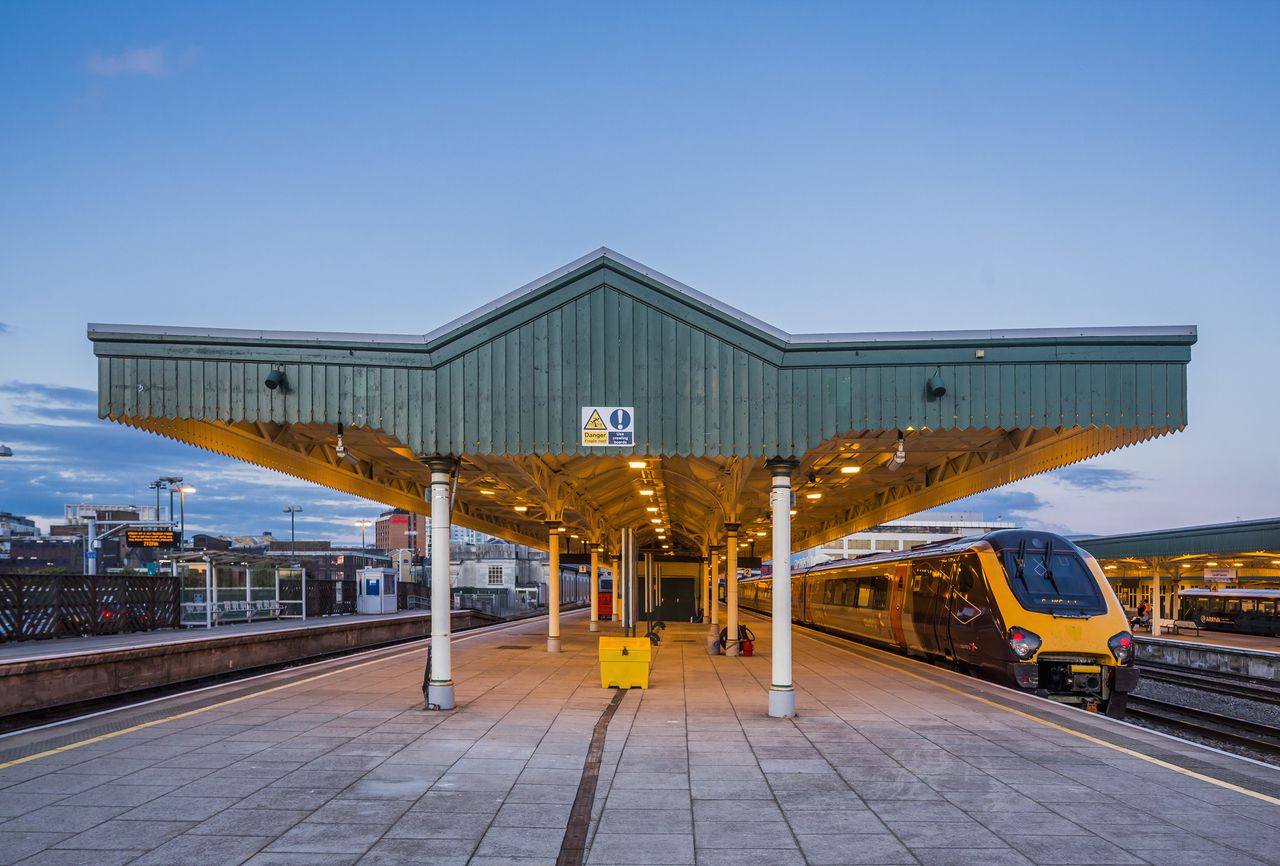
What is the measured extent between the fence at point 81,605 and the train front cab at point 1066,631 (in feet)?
71.4

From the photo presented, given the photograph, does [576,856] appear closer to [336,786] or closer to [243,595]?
[336,786]

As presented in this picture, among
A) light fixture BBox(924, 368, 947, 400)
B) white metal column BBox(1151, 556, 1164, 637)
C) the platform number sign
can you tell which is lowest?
white metal column BBox(1151, 556, 1164, 637)

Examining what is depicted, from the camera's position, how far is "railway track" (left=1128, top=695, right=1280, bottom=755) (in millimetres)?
14564

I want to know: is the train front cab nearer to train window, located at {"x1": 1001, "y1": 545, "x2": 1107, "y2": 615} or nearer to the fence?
train window, located at {"x1": 1001, "y1": 545, "x2": 1107, "y2": 615}

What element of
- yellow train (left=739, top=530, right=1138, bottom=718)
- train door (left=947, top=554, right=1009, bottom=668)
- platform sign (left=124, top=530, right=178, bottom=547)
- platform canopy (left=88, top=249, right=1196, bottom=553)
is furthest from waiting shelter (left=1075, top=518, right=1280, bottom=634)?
platform sign (left=124, top=530, right=178, bottom=547)

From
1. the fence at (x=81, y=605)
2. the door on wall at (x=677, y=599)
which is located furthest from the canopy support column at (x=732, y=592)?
the door on wall at (x=677, y=599)

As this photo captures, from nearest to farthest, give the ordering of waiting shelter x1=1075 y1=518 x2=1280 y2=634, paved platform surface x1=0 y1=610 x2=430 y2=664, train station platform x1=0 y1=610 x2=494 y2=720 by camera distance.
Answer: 1. train station platform x1=0 y1=610 x2=494 y2=720
2. paved platform surface x1=0 y1=610 x2=430 y2=664
3. waiting shelter x1=1075 y1=518 x2=1280 y2=634

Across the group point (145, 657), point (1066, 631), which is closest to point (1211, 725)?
point (1066, 631)

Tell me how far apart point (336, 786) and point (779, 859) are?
422 cm

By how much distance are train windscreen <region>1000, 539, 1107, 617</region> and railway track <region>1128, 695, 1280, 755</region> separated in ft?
9.41

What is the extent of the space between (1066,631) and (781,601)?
5795mm

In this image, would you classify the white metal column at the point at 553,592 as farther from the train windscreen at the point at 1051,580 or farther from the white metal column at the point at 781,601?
the train windscreen at the point at 1051,580

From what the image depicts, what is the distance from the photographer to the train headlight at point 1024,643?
50.3 feet

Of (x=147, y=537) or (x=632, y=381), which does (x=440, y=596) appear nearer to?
(x=632, y=381)
